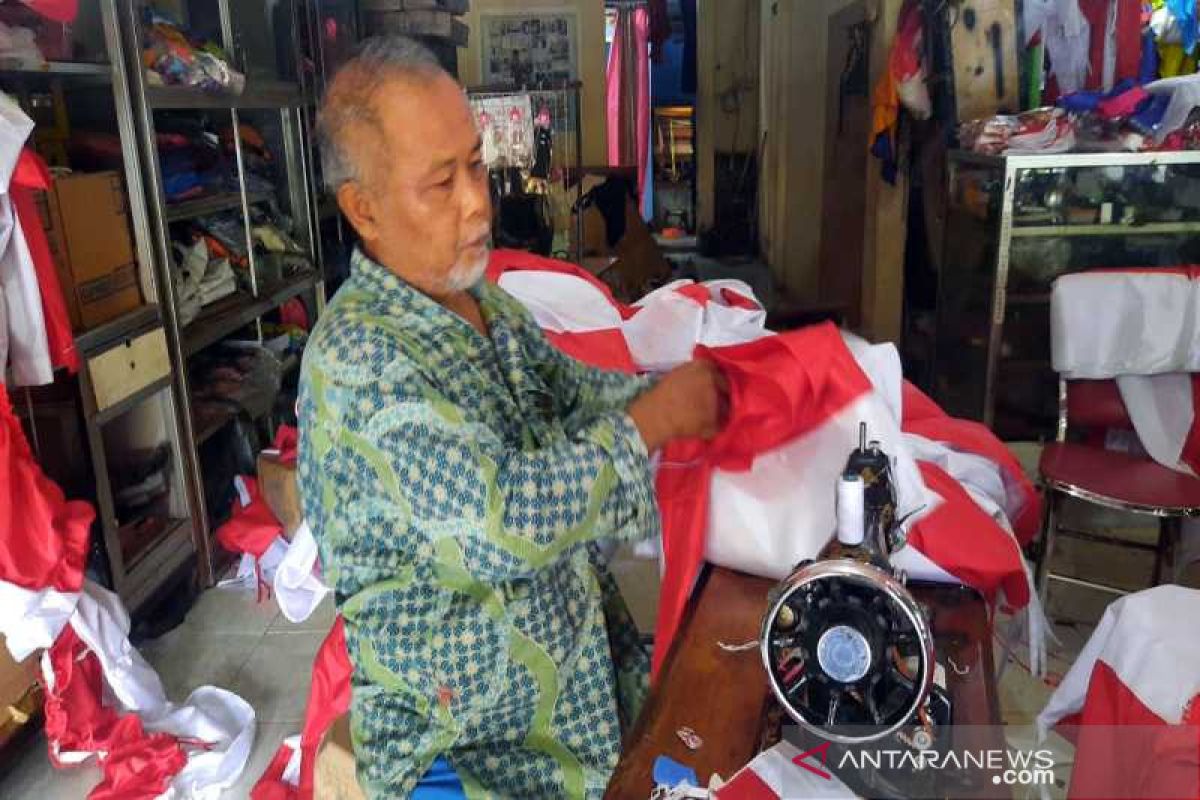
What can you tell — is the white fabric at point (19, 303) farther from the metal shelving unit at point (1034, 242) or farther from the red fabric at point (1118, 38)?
the red fabric at point (1118, 38)

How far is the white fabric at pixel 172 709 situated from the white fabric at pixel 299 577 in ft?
1.29

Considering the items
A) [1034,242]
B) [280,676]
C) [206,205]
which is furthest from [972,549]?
[206,205]

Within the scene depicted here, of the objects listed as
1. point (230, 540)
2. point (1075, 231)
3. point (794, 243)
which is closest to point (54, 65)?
point (230, 540)

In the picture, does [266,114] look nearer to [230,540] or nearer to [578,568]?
[230,540]

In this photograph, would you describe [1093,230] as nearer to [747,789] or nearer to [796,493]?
[796,493]

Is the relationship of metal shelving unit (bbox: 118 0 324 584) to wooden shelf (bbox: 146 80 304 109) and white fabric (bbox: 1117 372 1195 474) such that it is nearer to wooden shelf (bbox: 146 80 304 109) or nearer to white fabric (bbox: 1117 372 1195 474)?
wooden shelf (bbox: 146 80 304 109)

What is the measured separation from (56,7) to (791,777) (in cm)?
255

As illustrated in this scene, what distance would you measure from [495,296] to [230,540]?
7.57 feet

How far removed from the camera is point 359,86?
43.5 inches

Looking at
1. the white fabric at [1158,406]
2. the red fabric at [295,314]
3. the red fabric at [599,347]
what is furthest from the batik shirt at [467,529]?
the red fabric at [295,314]

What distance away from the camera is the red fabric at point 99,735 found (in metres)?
2.40

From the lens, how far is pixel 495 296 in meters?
1.36

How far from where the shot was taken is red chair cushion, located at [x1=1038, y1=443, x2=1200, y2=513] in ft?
8.61

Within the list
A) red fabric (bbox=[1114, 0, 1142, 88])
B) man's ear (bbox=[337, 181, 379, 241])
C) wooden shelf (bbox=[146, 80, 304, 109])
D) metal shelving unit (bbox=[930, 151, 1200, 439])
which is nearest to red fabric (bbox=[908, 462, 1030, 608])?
man's ear (bbox=[337, 181, 379, 241])
